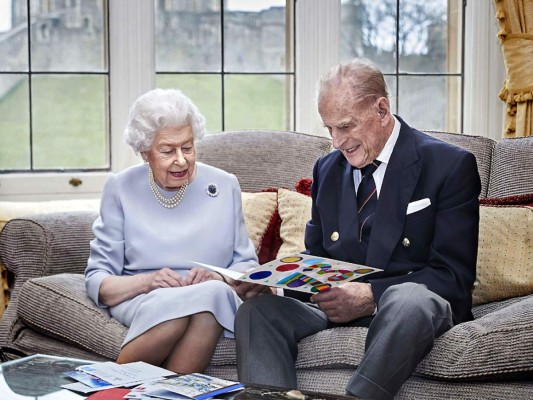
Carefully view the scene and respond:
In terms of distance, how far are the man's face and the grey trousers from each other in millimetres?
417

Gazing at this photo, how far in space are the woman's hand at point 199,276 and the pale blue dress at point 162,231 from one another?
6 cm

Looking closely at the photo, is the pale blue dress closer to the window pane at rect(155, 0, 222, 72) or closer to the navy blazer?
the navy blazer

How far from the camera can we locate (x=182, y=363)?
7.95 ft

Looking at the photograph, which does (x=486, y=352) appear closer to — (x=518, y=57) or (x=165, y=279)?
(x=165, y=279)

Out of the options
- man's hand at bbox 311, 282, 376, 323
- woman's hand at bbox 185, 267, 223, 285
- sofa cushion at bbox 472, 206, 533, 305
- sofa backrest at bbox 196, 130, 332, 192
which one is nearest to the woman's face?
woman's hand at bbox 185, 267, 223, 285

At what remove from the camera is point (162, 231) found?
2.75 meters

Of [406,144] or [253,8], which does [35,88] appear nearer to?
[253,8]

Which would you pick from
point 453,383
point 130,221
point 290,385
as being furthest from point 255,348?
point 130,221

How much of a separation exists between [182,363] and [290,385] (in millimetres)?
324

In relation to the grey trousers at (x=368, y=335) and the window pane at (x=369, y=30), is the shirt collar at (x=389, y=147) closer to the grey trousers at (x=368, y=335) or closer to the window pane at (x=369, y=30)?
the grey trousers at (x=368, y=335)

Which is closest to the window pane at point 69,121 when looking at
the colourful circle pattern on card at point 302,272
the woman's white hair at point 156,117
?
the woman's white hair at point 156,117

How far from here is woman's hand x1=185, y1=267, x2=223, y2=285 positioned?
2631 millimetres

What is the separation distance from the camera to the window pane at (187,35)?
394 cm

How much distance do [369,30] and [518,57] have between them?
71 cm
